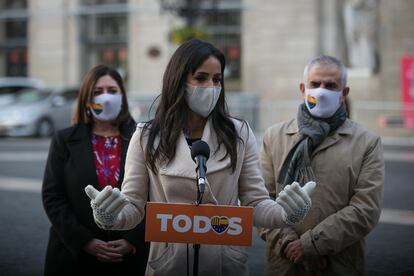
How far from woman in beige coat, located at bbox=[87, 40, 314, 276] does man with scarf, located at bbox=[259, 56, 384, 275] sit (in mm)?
553

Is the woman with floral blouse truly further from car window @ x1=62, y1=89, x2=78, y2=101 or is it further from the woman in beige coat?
car window @ x1=62, y1=89, x2=78, y2=101

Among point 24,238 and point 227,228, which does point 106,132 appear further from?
point 24,238

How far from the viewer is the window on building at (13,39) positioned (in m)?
31.7

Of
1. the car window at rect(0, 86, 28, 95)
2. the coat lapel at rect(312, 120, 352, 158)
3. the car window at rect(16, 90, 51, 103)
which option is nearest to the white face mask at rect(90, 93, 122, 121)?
the coat lapel at rect(312, 120, 352, 158)

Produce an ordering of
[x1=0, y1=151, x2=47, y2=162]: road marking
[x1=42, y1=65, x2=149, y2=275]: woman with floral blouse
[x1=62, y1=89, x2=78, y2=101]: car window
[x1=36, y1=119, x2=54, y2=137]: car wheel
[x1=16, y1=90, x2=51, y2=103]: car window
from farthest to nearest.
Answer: [x1=62, y1=89, x2=78, y2=101]: car window < [x1=16, y1=90, x2=51, y2=103]: car window < [x1=36, y1=119, x2=54, y2=137]: car wheel < [x1=0, y1=151, x2=47, y2=162]: road marking < [x1=42, y1=65, x2=149, y2=275]: woman with floral blouse

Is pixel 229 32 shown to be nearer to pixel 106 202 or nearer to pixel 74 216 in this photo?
pixel 74 216

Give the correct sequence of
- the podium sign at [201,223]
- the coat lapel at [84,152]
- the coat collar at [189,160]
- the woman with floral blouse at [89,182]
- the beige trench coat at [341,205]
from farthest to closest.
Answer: the coat lapel at [84,152]
the woman with floral blouse at [89,182]
the beige trench coat at [341,205]
the coat collar at [189,160]
the podium sign at [201,223]

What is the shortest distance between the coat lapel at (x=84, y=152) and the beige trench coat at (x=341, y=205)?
1.21 metres

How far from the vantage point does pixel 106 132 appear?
511 cm

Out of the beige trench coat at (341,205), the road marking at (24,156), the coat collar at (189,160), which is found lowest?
the road marking at (24,156)

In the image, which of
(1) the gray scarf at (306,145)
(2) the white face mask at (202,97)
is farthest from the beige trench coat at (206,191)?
(1) the gray scarf at (306,145)

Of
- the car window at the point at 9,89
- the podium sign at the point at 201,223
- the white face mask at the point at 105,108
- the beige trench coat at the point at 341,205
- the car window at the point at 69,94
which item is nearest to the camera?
the podium sign at the point at 201,223

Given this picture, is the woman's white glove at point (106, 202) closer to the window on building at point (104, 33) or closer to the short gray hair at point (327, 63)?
the short gray hair at point (327, 63)

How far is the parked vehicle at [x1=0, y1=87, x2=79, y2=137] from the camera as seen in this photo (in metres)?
22.8
